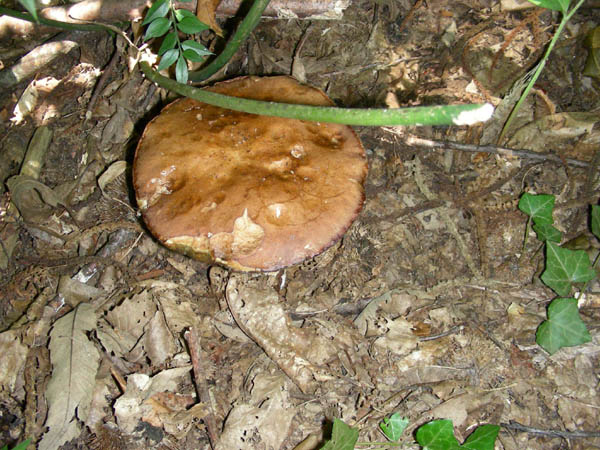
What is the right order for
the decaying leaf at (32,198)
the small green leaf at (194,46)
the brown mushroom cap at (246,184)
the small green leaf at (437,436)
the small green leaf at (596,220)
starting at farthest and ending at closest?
1. the decaying leaf at (32,198)
2. the small green leaf at (596,220)
3. the small green leaf at (194,46)
4. the small green leaf at (437,436)
5. the brown mushroom cap at (246,184)

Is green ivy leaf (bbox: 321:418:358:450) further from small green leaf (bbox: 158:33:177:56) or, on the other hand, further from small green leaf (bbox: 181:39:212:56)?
small green leaf (bbox: 158:33:177:56)

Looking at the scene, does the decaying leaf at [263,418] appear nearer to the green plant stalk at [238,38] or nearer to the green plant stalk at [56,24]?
the green plant stalk at [238,38]

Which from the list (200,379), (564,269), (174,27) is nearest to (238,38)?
(174,27)

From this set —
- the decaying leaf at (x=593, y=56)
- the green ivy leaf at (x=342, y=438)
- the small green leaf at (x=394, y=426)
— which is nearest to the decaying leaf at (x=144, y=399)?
the green ivy leaf at (x=342, y=438)

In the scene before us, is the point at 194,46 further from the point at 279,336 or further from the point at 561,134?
the point at 561,134

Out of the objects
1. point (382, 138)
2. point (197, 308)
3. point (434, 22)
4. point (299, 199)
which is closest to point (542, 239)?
point (382, 138)

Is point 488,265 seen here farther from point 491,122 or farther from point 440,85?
point 440,85

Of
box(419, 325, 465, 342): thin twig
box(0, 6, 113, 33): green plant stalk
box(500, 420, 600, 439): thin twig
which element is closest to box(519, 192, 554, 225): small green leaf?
box(419, 325, 465, 342): thin twig
